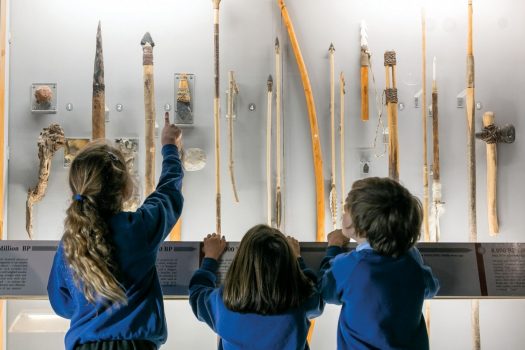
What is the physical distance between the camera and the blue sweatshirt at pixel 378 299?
1.70 metres

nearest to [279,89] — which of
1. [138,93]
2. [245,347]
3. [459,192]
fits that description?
[138,93]

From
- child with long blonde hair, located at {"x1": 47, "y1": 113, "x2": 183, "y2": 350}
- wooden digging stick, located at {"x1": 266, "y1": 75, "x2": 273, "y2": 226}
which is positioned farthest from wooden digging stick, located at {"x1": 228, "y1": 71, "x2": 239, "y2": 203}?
child with long blonde hair, located at {"x1": 47, "y1": 113, "x2": 183, "y2": 350}

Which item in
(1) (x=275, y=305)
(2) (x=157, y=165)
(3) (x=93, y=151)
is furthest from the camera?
(2) (x=157, y=165)

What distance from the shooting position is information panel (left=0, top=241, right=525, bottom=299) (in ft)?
6.67

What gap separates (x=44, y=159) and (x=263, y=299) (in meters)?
1.67

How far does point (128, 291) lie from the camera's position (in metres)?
1.73

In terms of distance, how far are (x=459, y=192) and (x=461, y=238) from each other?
0.26 meters

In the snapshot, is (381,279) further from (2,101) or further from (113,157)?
(2,101)

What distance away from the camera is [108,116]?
302 centimetres

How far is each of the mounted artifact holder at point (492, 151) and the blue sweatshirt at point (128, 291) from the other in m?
1.94

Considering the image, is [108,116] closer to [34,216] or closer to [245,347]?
[34,216]

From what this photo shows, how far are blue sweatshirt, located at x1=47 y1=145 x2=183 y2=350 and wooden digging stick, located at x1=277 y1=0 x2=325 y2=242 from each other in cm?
129

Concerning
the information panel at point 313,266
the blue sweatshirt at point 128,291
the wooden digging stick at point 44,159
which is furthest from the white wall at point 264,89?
the blue sweatshirt at point 128,291

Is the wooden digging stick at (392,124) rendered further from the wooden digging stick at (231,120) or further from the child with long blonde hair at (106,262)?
the child with long blonde hair at (106,262)
